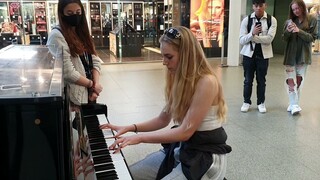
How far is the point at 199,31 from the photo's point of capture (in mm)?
10875

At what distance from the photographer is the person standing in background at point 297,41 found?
14.3ft

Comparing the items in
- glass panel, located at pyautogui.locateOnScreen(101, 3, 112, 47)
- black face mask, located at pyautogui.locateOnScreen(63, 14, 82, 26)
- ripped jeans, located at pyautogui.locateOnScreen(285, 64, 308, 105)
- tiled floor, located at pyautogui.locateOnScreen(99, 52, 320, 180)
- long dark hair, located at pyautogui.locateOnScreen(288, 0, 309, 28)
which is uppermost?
glass panel, located at pyautogui.locateOnScreen(101, 3, 112, 47)

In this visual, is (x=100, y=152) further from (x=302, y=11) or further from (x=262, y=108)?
(x=302, y=11)

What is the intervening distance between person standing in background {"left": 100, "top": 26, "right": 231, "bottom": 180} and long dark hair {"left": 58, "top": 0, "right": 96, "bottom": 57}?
856 millimetres

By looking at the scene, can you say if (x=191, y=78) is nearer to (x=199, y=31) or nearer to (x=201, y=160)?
(x=201, y=160)

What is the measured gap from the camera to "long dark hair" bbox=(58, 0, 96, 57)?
234 centimetres

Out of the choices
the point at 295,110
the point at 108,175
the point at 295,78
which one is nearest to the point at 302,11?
the point at 295,78

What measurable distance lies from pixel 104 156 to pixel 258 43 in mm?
3527

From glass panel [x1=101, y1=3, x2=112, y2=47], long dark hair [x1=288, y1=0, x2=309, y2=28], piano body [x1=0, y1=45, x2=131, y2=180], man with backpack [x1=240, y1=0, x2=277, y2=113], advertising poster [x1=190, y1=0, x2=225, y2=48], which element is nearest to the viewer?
piano body [x1=0, y1=45, x2=131, y2=180]

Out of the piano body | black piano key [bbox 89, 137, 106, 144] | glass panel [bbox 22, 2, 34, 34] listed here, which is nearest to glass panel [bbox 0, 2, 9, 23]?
glass panel [bbox 22, 2, 34, 34]

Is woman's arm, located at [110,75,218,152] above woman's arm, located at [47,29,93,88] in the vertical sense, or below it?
below

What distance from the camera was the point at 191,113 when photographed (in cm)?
173

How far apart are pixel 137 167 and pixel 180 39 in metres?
0.85

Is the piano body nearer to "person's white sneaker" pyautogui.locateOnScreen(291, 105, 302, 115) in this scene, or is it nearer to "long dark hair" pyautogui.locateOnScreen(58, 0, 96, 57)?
"long dark hair" pyautogui.locateOnScreen(58, 0, 96, 57)
